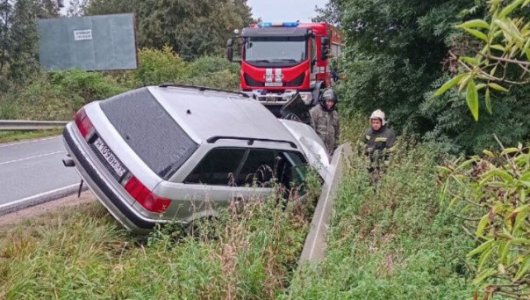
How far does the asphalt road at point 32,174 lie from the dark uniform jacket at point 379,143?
481 centimetres

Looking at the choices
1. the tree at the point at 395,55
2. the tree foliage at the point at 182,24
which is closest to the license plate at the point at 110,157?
the tree at the point at 395,55

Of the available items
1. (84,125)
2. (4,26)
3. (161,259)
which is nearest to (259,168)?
(161,259)

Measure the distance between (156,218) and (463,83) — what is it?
468cm

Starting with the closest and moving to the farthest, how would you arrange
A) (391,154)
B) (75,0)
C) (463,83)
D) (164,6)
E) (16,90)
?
(463,83) < (391,154) < (16,90) < (164,6) < (75,0)

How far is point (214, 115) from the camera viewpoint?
258 inches

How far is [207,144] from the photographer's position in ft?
19.1

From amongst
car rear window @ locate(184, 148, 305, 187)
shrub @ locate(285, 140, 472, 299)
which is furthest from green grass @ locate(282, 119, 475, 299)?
car rear window @ locate(184, 148, 305, 187)

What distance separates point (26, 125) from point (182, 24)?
26289 mm

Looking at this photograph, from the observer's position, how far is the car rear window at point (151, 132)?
18.9 ft

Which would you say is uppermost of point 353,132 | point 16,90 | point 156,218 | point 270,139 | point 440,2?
point 440,2

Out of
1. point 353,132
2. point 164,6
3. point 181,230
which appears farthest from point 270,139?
point 164,6

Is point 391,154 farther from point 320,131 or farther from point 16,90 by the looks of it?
point 16,90

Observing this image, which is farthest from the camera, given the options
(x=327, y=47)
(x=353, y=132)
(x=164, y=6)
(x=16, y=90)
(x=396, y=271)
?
(x=164, y=6)

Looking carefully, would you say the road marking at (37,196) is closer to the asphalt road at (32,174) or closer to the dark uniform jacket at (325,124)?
the asphalt road at (32,174)
